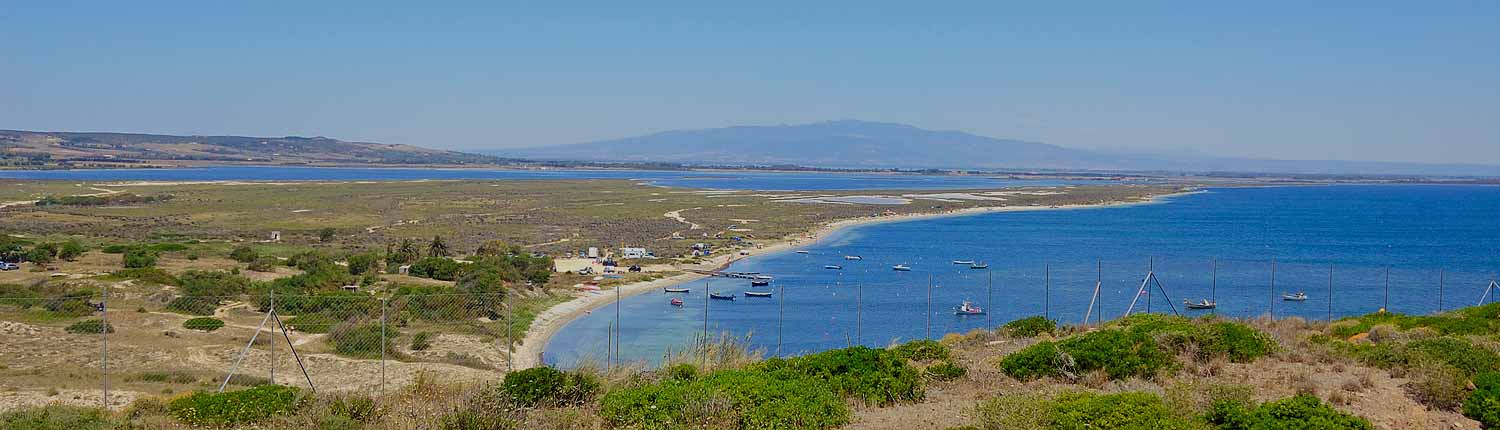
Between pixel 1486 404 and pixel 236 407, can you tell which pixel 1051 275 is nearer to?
pixel 1486 404

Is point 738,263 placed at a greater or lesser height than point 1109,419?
lesser

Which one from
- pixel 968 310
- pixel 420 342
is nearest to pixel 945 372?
pixel 420 342

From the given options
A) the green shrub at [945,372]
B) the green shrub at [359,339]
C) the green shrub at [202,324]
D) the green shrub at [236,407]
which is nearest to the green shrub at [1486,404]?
the green shrub at [945,372]

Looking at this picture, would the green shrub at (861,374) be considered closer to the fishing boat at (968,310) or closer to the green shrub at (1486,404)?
the green shrub at (1486,404)

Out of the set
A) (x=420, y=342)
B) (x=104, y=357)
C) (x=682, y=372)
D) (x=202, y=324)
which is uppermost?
(x=682, y=372)

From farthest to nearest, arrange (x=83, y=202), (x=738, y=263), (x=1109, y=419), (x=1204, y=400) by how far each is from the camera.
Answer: (x=83, y=202) < (x=738, y=263) < (x=1204, y=400) < (x=1109, y=419)

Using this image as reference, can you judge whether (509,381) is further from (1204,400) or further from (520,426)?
(1204,400)

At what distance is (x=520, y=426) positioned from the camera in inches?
412

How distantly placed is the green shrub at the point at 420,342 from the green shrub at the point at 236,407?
527 inches

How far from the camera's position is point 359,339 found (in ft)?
77.7

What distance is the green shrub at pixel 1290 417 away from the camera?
9570 mm

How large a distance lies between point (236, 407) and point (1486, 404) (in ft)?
42.1

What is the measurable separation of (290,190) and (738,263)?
86036 millimetres

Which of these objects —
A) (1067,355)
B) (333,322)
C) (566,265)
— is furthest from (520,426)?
(566,265)
